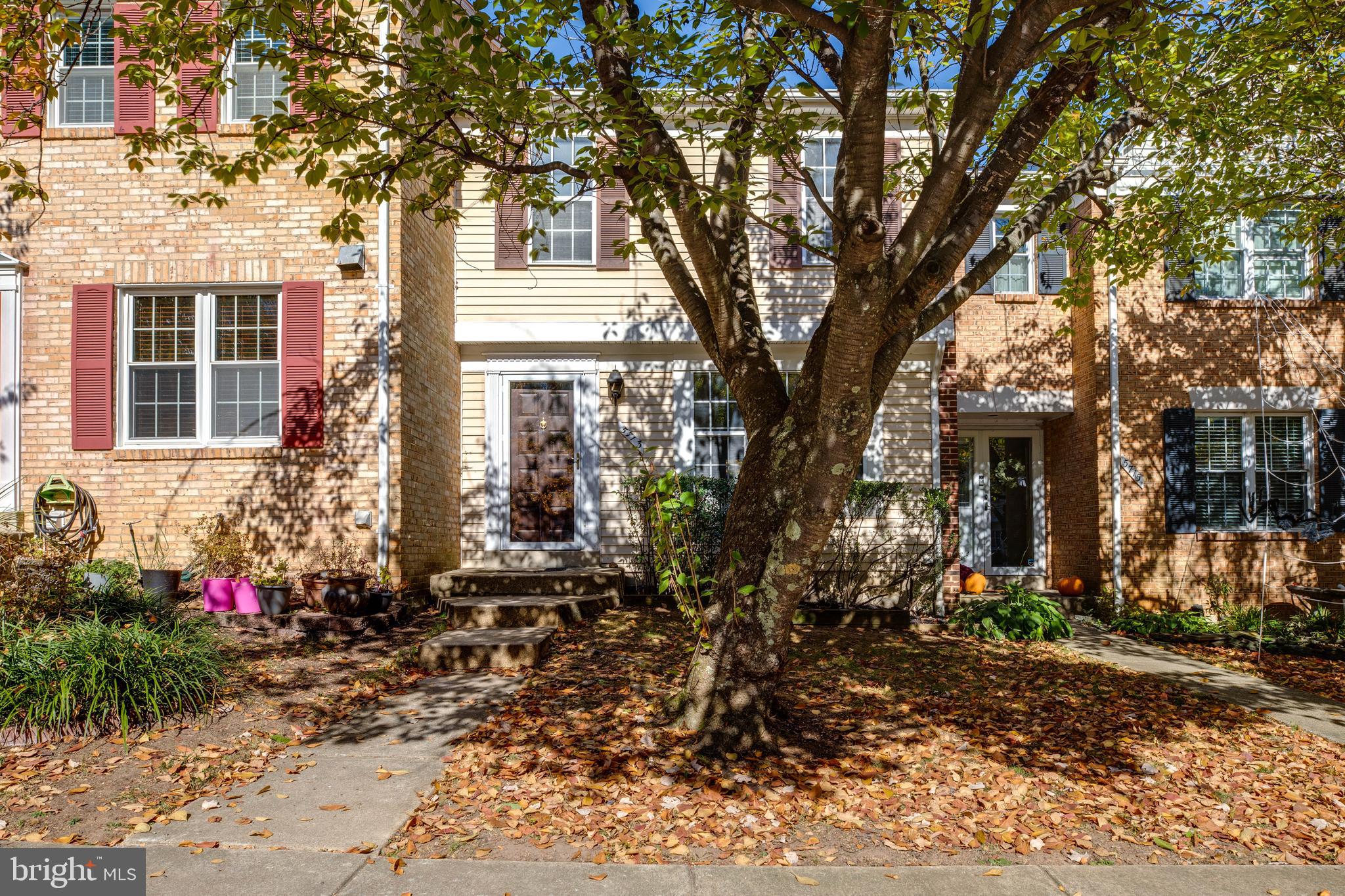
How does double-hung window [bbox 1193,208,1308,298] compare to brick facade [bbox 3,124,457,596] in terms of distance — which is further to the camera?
double-hung window [bbox 1193,208,1308,298]

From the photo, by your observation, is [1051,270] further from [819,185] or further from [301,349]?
[301,349]

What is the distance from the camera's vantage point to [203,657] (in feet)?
17.9

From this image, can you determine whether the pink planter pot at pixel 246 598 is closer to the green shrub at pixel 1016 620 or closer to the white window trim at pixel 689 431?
the white window trim at pixel 689 431

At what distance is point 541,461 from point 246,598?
3.67m

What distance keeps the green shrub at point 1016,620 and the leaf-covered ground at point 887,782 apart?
246cm

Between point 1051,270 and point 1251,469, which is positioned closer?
point 1251,469

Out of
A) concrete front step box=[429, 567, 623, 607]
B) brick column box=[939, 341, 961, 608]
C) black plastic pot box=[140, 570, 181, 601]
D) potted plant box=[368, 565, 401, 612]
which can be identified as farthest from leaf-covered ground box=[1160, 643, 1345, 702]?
black plastic pot box=[140, 570, 181, 601]

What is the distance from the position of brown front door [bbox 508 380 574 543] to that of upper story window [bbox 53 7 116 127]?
5252 millimetres

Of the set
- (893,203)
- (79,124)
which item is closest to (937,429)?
(893,203)

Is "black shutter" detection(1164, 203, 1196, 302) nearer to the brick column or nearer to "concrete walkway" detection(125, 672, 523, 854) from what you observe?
the brick column

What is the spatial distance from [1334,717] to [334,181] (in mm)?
8123

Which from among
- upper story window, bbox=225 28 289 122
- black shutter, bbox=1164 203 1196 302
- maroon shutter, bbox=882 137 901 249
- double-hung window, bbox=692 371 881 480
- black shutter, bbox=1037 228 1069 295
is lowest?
double-hung window, bbox=692 371 881 480

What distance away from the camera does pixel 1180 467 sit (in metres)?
11.2

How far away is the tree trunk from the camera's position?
15.6ft
